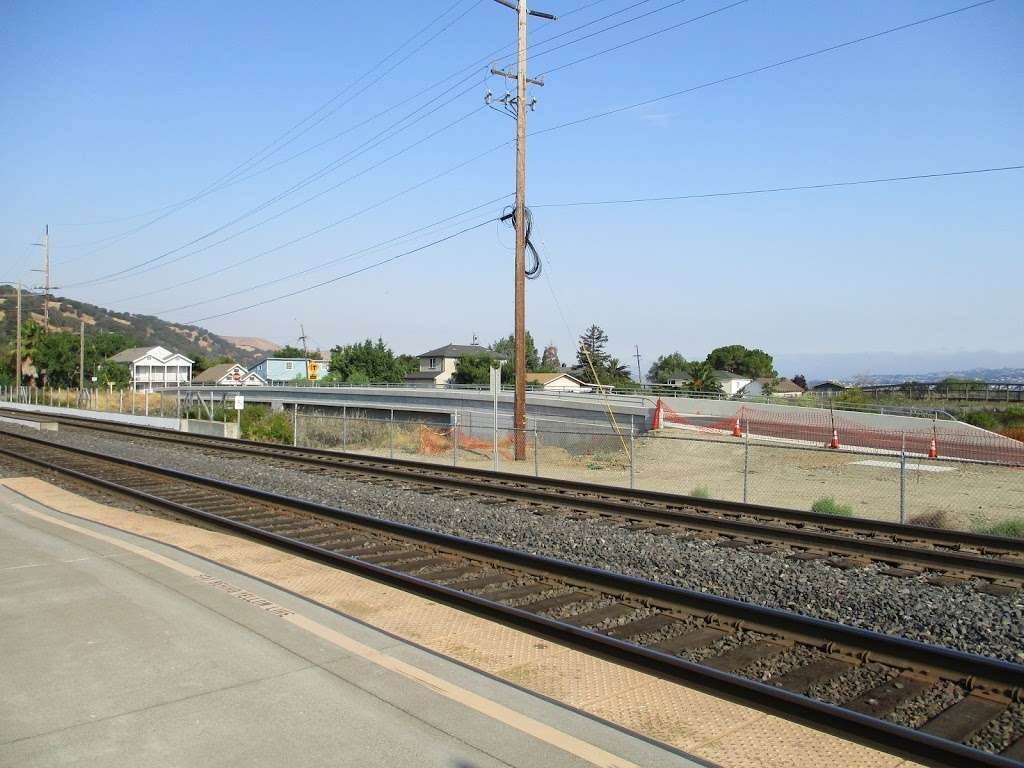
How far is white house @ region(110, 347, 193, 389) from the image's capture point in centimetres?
12950

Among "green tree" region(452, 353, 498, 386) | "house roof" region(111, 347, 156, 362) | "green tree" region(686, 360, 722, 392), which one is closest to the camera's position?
"green tree" region(686, 360, 722, 392)

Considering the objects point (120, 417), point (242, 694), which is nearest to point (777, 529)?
point (242, 694)

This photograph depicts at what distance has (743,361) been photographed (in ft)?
439

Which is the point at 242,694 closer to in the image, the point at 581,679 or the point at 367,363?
the point at 581,679

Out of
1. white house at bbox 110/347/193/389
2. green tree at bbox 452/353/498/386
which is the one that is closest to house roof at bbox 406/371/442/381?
green tree at bbox 452/353/498/386

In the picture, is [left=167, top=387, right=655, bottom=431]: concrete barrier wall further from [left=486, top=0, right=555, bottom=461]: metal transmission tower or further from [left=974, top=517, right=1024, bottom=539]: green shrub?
[left=974, top=517, right=1024, bottom=539]: green shrub

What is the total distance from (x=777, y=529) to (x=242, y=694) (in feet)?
29.7

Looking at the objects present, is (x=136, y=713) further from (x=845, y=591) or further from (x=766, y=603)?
(x=845, y=591)

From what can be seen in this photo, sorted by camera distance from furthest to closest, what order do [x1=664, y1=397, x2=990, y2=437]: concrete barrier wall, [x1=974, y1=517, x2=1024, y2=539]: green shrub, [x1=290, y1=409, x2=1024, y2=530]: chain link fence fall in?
[x1=664, y1=397, x2=990, y2=437]: concrete barrier wall, [x1=290, y1=409, x2=1024, y2=530]: chain link fence, [x1=974, y1=517, x2=1024, y2=539]: green shrub

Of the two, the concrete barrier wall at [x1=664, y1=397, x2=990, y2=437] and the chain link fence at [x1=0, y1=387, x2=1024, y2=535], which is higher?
the concrete barrier wall at [x1=664, y1=397, x2=990, y2=437]

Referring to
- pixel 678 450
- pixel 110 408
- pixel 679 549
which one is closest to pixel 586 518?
pixel 679 549

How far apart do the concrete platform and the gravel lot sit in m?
4.14

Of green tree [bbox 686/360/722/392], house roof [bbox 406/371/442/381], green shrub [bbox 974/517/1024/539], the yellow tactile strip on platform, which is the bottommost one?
green shrub [bbox 974/517/1024/539]

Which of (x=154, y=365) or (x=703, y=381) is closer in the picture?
(x=703, y=381)
